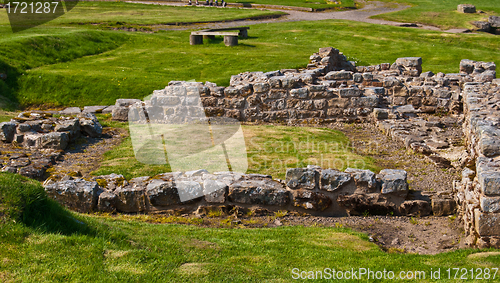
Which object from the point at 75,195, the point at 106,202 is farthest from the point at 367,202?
the point at 75,195

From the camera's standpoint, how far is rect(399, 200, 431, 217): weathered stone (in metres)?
8.68

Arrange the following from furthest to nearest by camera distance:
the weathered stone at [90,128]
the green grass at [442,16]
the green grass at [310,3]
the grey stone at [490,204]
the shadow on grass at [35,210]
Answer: the green grass at [310,3] → the green grass at [442,16] → the weathered stone at [90,128] → the grey stone at [490,204] → the shadow on grass at [35,210]

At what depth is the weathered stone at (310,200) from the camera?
28.6ft

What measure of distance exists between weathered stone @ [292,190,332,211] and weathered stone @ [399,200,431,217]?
148cm

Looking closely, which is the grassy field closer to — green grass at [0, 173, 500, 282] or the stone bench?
green grass at [0, 173, 500, 282]

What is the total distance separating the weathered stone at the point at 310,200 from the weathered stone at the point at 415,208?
1.48m

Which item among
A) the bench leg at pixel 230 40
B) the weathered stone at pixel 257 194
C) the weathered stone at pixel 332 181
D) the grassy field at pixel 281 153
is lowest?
the grassy field at pixel 281 153

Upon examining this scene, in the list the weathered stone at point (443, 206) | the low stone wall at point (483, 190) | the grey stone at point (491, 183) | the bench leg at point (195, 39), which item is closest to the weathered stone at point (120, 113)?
the weathered stone at point (443, 206)

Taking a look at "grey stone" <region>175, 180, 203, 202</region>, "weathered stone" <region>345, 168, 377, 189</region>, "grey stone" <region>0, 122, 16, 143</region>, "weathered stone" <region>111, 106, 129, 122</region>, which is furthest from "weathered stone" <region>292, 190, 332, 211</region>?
"weathered stone" <region>111, 106, 129, 122</region>

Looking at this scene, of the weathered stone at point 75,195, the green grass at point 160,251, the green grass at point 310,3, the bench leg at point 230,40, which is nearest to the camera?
the green grass at point 160,251

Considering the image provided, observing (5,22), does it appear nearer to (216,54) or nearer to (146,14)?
(146,14)

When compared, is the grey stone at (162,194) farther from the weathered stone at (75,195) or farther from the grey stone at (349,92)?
the grey stone at (349,92)

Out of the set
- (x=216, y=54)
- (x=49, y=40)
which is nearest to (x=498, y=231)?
(x=216, y=54)

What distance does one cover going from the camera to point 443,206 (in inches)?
341
